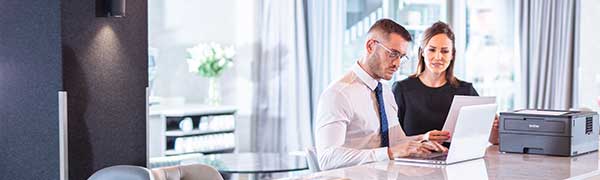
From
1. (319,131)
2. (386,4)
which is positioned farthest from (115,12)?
(386,4)

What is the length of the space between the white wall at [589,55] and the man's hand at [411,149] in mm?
4259

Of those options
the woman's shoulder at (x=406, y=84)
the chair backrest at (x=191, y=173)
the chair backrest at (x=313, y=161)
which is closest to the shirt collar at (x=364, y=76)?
the chair backrest at (x=313, y=161)

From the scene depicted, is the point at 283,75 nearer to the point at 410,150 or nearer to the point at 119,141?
the point at 119,141

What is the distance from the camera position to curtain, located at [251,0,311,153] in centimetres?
770

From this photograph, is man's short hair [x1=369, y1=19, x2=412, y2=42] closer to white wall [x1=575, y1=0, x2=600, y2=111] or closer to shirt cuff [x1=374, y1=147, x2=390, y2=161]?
shirt cuff [x1=374, y1=147, x2=390, y2=161]

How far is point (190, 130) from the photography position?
6.81 meters

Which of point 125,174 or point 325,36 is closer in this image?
point 125,174

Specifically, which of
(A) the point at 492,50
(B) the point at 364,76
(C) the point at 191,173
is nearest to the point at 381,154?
(B) the point at 364,76

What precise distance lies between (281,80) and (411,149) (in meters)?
4.28

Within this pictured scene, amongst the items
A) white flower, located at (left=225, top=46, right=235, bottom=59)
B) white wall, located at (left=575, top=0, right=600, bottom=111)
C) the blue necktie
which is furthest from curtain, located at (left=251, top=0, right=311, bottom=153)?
the blue necktie

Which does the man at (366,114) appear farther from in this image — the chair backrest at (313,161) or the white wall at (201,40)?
the white wall at (201,40)

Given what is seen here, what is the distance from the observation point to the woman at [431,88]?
4.41m

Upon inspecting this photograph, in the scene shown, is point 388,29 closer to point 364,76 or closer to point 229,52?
point 364,76

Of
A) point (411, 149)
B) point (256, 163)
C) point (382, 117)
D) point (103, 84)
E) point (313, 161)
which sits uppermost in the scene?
point (103, 84)
